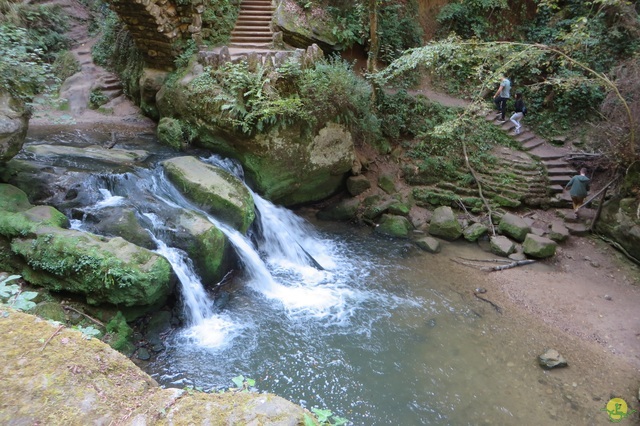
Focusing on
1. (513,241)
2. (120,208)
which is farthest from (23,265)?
(513,241)

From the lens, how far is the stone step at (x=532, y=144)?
13008 mm

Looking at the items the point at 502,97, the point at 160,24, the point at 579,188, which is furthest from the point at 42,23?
the point at 579,188

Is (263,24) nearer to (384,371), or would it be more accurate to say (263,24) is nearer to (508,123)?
(508,123)

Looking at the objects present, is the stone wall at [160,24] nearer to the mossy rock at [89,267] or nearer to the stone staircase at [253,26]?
the stone staircase at [253,26]

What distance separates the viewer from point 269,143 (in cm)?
1000

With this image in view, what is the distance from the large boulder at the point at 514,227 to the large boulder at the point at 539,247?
0.40 m

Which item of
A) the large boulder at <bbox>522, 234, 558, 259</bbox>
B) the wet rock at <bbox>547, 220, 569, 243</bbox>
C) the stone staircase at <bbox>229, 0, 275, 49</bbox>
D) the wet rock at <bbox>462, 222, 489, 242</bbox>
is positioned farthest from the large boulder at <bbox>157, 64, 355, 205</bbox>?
the wet rock at <bbox>547, 220, 569, 243</bbox>

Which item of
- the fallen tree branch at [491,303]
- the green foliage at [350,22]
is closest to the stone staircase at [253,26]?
the green foliage at [350,22]

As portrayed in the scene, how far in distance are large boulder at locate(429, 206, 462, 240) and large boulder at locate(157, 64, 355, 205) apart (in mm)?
2866

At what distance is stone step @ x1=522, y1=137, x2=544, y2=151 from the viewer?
13008mm

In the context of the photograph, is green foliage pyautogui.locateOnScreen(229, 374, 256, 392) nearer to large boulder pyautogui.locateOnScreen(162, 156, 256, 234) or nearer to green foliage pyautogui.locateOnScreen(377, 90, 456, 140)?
large boulder pyautogui.locateOnScreen(162, 156, 256, 234)

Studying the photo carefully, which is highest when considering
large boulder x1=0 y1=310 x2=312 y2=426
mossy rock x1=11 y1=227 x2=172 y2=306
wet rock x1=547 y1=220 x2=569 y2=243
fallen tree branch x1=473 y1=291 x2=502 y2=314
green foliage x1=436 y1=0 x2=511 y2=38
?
green foliage x1=436 y1=0 x2=511 y2=38

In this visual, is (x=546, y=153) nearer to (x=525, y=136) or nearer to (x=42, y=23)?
(x=525, y=136)

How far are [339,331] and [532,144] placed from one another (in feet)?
32.2
